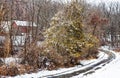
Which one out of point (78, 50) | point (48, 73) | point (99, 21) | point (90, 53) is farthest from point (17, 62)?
point (99, 21)

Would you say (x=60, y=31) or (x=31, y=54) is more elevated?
(x=60, y=31)

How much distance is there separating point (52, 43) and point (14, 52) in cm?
660

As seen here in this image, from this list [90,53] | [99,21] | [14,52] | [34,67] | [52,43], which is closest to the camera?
[34,67]

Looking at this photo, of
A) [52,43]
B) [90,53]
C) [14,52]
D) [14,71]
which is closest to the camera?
[14,71]

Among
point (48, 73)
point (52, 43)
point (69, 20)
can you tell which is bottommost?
point (48, 73)

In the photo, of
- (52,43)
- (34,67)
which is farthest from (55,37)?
(34,67)

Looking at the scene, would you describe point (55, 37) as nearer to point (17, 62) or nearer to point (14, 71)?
point (17, 62)

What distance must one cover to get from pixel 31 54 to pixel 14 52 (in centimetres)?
810

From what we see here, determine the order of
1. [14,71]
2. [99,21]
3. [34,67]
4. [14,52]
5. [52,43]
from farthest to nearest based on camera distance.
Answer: [99,21] < [14,52] < [52,43] < [34,67] < [14,71]

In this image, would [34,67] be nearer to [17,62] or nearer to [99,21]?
[17,62]

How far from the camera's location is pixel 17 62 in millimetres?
31141

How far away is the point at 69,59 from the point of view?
1432 inches

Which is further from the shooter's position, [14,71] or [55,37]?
[55,37]

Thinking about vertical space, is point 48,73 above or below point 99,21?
below
